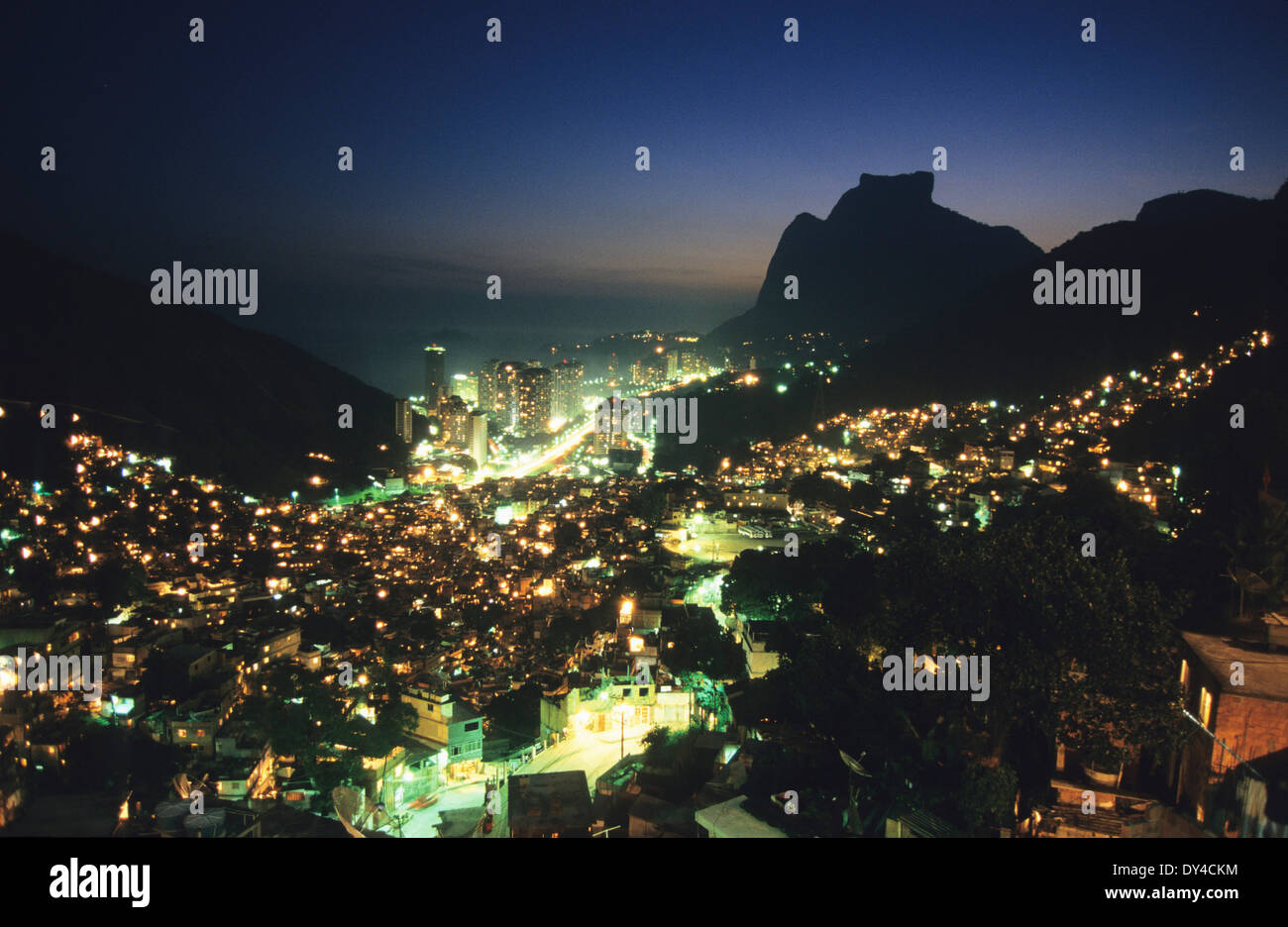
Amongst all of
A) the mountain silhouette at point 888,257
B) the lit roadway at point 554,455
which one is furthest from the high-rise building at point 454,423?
the mountain silhouette at point 888,257

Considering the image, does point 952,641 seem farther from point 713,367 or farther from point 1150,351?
point 713,367

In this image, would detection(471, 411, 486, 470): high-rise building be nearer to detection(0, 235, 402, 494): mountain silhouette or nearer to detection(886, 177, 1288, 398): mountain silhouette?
detection(0, 235, 402, 494): mountain silhouette

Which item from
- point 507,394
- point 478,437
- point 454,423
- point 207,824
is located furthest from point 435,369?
point 207,824

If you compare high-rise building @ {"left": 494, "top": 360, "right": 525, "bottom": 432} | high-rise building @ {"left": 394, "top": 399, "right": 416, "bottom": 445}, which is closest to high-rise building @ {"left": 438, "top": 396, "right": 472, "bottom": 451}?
high-rise building @ {"left": 394, "top": 399, "right": 416, "bottom": 445}
